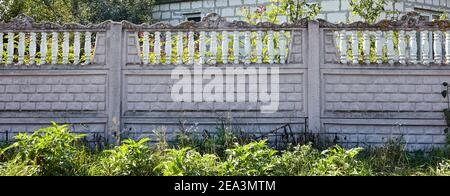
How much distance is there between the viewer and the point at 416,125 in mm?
6340

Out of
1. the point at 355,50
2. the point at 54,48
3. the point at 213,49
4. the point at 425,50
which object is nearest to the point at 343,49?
the point at 355,50

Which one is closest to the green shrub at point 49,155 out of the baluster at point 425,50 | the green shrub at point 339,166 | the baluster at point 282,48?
the green shrub at point 339,166

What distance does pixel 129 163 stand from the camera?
4758mm

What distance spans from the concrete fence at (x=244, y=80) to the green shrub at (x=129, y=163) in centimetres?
147

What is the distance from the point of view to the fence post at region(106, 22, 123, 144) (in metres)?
6.41

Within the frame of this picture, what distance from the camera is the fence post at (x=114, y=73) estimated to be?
641cm

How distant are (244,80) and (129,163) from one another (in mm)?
2198

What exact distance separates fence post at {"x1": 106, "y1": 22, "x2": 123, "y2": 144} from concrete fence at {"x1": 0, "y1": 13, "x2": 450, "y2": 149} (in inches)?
0.5

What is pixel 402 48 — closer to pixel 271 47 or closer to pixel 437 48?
pixel 437 48

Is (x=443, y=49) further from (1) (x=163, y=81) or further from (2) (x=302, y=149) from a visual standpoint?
(1) (x=163, y=81)

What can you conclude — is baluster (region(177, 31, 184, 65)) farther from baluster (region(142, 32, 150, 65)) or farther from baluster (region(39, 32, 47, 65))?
baluster (region(39, 32, 47, 65))

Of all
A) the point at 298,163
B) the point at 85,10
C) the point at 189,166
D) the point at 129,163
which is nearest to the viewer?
the point at 189,166
